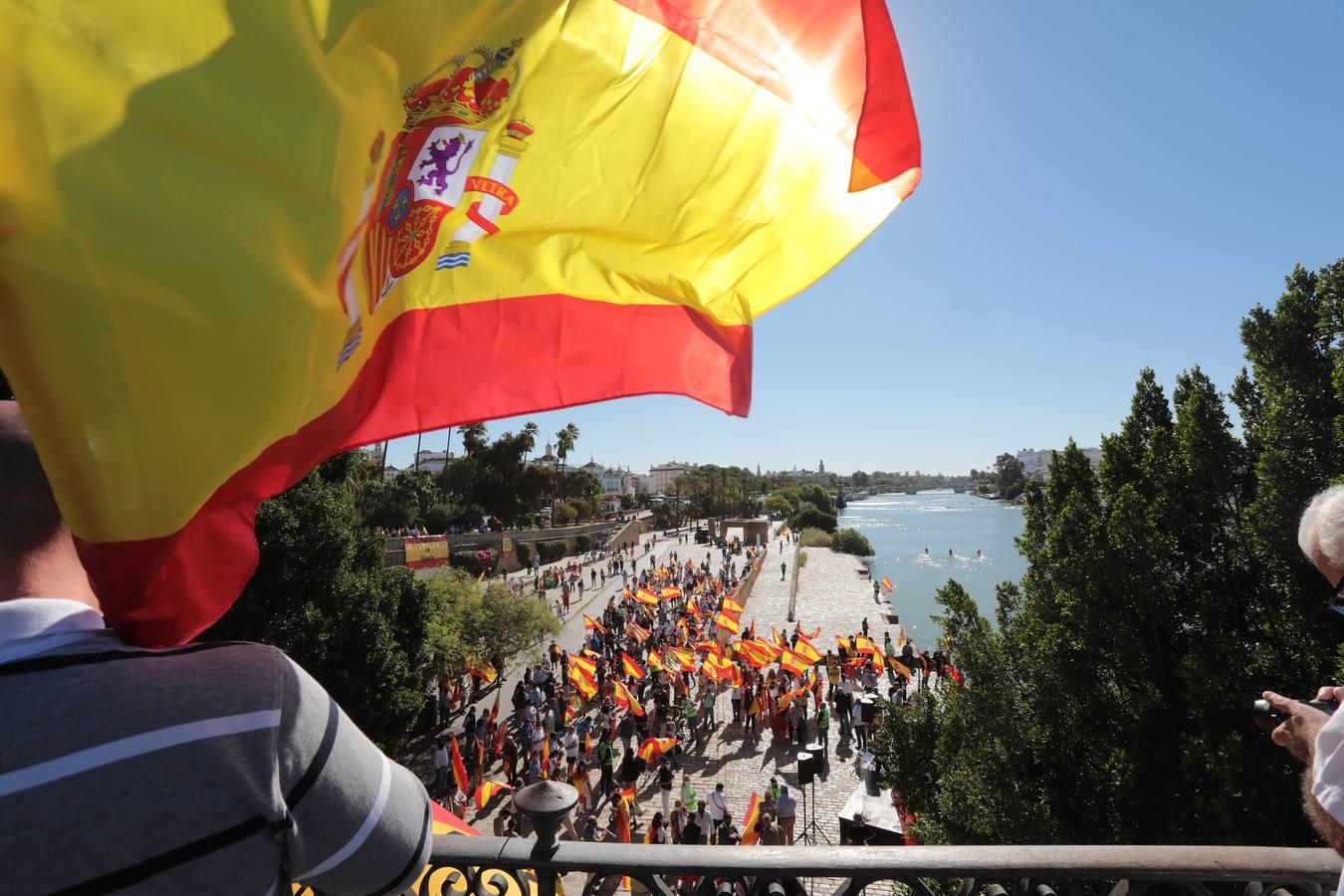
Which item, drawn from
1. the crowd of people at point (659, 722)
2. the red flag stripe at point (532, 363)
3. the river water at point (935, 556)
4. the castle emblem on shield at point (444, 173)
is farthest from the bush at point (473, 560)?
the castle emblem on shield at point (444, 173)

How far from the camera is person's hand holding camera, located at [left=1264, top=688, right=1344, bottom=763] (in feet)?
5.77

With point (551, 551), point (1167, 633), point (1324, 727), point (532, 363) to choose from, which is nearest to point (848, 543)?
point (551, 551)

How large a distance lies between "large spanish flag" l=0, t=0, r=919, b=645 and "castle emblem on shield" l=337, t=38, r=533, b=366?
1 centimetres

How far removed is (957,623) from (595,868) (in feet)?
36.9

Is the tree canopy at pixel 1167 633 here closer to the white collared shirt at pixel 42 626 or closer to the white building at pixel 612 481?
the white collared shirt at pixel 42 626

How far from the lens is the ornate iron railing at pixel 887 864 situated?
213 cm

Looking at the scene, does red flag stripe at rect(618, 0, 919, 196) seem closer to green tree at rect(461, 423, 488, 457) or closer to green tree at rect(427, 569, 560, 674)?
green tree at rect(427, 569, 560, 674)

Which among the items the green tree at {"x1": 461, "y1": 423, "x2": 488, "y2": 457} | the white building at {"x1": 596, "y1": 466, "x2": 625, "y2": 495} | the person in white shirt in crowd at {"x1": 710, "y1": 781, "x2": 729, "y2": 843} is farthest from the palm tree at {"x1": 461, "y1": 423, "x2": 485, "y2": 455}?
the white building at {"x1": 596, "y1": 466, "x2": 625, "y2": 495}

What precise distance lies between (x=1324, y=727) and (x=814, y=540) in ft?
258

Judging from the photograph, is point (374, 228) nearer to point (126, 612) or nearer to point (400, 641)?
point (126, 612)

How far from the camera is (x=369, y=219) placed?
170 centimetres

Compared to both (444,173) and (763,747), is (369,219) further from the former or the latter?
(763,747)

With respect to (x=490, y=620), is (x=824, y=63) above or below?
above

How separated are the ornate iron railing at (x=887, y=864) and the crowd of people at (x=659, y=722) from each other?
7655 millimetres
